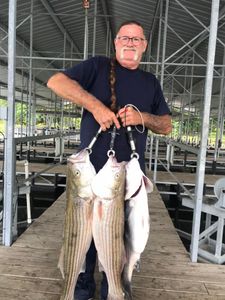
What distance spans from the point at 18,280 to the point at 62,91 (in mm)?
1337

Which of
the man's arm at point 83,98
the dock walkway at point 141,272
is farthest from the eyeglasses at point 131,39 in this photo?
the dock walkway at point 141,272

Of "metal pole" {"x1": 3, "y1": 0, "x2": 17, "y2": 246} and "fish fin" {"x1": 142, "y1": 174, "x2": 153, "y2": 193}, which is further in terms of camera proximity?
"metal pole" {"x1": 3, "y1": 0, "x2": 17, "y2": 246}

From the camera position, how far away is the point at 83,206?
1522 mm

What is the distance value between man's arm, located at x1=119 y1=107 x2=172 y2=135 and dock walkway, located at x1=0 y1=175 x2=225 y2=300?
1.07 meters

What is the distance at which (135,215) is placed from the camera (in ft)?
5.12

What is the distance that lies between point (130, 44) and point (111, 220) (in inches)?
31.0

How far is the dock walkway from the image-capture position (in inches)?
91.1

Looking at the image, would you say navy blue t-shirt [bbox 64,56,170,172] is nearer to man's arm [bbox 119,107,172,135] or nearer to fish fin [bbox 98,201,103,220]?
man's arm [bbox 119,107,172,135]

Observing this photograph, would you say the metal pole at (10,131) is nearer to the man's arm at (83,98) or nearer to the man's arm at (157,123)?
the man's arm at (83,98)

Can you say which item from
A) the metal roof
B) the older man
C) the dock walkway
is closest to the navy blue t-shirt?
the older man

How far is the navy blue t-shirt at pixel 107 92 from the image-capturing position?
180 centimetres

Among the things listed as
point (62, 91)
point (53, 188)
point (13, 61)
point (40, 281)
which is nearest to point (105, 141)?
point (62, 91)

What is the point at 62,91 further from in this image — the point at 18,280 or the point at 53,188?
A: the point at 53,188

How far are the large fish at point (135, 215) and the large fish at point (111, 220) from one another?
4 centimetres
